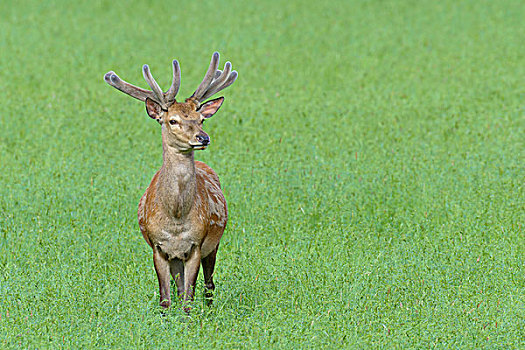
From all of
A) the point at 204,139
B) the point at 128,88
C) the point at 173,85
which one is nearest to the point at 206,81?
the point at 173,85

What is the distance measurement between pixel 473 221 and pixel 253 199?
2940 mm

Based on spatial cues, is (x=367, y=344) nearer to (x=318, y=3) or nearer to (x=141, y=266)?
(x=141, y=266)

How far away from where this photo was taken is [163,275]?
8641 mm

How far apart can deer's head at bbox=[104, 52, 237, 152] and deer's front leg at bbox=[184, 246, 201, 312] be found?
0.97 m

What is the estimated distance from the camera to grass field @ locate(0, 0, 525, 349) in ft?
28.5

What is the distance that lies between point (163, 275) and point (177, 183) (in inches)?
33.6

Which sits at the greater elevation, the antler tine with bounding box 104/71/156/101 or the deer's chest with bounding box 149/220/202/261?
the antler tine with bounding box 104/71/156/101

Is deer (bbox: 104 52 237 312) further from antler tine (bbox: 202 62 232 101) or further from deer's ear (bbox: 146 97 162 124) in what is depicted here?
antler tine (bbox: 202 62 232 101)

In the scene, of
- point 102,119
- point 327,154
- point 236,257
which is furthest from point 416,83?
point 236,257

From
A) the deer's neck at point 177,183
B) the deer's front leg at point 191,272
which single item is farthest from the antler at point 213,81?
the deer's front leg at point 191,272

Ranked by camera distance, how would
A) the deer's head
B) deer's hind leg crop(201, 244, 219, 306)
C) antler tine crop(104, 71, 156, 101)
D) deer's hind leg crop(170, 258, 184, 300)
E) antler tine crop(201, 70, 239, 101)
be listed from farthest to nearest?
1. deer's hind leg crop(201, 244, 219, 306)
2. antler tine crop(201, 70, 239, 101)
3. deer's hind leg crop(170, 258, 184, 300)
4. antler tine crop(104, 71, 156, 101)
5. the deer's head

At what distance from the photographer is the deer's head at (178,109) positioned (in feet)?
27.4

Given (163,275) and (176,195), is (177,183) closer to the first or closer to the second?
(176,195)

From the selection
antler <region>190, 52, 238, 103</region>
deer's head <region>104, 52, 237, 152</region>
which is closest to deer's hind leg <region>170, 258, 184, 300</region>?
deer's head <region>104, 52, 237, 152</region>
